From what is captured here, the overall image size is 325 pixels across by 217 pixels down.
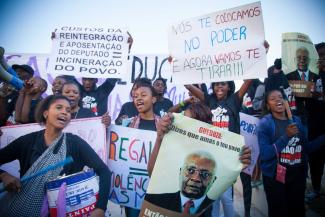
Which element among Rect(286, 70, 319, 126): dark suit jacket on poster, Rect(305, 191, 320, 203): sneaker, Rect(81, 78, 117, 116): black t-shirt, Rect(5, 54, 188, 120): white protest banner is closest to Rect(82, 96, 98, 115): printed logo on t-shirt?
Rect(81, 78, 117, 116): black t-shirt

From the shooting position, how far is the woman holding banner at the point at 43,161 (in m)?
2.24

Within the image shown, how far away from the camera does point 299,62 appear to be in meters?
4.05

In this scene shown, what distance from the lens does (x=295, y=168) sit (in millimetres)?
3143

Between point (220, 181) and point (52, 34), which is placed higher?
point (52, 34)

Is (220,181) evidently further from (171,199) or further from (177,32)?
(177,32)

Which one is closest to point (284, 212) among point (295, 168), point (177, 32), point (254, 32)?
point (295, 168)

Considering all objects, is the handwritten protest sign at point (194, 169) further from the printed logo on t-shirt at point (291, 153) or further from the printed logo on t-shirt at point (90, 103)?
the printed logo on t-shirt at point (90, 103)

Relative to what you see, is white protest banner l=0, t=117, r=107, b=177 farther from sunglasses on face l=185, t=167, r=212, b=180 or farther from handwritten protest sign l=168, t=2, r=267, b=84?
sunglasses on face l=185, t=167, r=212, b=180

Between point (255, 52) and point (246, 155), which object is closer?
point (246, 155)

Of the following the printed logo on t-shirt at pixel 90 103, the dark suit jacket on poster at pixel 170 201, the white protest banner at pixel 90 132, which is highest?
the printed logo on t-shirt at pixel 90 103

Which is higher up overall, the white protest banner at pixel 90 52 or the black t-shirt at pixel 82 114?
the white protest banner at pixel 90 52

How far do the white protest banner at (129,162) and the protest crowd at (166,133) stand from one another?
0.45ft

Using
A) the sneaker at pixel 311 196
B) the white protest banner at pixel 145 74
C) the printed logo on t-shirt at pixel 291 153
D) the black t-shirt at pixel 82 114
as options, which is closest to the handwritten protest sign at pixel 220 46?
the printed logo on t-shirt at pixel 291 153

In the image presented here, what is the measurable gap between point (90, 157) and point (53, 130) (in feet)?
1.53
